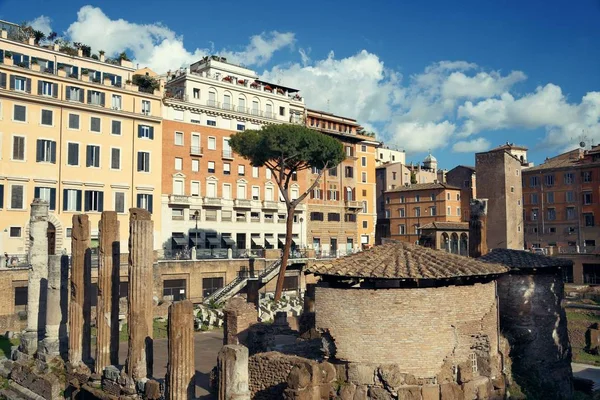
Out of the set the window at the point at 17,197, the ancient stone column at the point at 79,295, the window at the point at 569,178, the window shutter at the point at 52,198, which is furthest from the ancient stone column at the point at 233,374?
the window at the point at 569,178

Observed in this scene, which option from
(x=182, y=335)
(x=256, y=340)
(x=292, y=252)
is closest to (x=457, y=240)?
(x=292, y=252)

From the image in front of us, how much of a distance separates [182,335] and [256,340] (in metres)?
3.86

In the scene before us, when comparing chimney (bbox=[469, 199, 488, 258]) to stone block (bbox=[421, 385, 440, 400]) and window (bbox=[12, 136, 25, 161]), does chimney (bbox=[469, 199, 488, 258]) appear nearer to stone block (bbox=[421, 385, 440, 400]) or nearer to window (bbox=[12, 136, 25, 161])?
stone block (bbox=[421, 385, 440, 400])

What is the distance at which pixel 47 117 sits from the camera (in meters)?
36.8

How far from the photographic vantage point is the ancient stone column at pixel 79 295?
60.9 ft

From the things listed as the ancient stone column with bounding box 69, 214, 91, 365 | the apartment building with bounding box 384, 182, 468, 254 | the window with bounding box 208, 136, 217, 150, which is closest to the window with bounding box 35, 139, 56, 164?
the window with bounding box 208, 136, 217, 150

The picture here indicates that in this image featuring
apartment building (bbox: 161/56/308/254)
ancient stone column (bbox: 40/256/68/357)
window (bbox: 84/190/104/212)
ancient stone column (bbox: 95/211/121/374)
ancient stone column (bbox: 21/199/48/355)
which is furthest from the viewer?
apartment building (bbox: 161/56/308/254)

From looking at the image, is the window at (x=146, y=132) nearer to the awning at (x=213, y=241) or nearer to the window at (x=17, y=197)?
the awning at (x=213, y=241)

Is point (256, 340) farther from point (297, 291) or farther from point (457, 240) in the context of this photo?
point (457, 240)

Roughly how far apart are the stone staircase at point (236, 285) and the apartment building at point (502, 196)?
79.4ft

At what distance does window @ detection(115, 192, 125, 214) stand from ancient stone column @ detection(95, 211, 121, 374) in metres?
22.3

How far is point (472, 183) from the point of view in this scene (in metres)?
62.2

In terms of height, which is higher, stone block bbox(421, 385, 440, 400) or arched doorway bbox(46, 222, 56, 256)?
arched doorway bbox(46, 222, 56, 256)

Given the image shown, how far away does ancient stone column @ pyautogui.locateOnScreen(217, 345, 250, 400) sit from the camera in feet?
40.1
